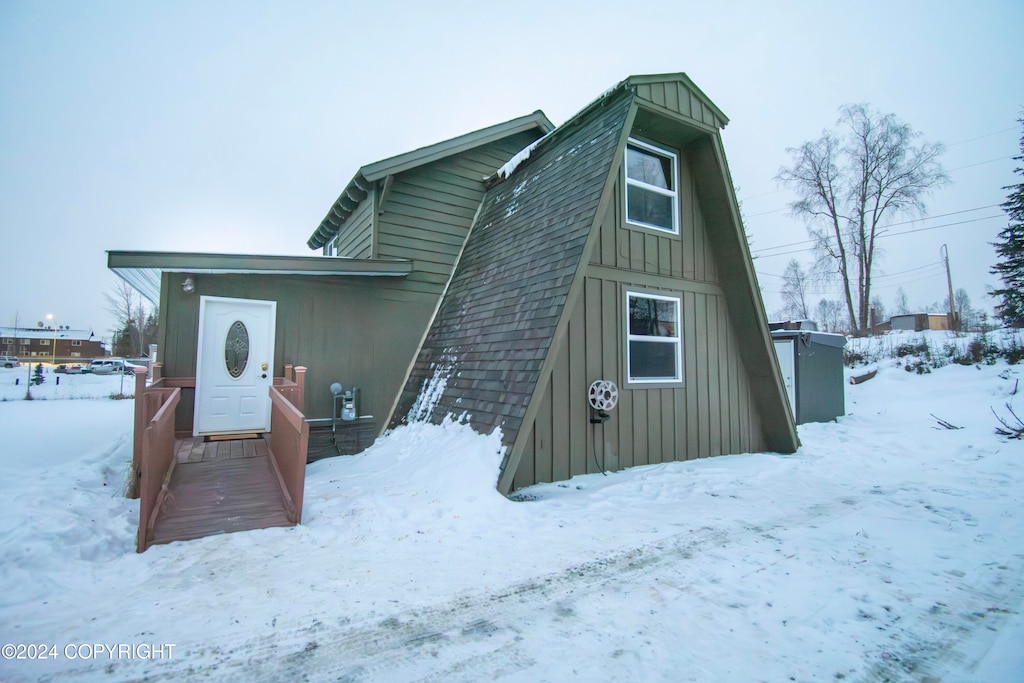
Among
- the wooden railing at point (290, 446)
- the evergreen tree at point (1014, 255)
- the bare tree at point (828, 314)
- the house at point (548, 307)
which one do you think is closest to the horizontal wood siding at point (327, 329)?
the house at point (548, 307)

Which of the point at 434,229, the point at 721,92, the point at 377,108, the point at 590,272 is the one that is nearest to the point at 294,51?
the point at 377,108

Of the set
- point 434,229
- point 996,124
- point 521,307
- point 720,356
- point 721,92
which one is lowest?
point 720,356

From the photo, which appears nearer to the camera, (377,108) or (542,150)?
(542,150)

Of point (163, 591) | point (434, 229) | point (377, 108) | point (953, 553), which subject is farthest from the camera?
point (377, 108)

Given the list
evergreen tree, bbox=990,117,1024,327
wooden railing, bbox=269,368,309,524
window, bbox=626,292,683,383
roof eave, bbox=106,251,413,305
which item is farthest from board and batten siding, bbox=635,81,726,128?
evergreen tree, bbox=990,117,1024,327

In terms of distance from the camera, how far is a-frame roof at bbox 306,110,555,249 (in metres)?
8.14

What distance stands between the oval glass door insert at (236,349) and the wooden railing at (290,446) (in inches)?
51.3

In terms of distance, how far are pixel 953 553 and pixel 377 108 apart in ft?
116

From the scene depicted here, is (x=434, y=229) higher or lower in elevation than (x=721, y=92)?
lower

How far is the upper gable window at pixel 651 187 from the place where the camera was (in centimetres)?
700

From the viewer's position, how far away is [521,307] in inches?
238

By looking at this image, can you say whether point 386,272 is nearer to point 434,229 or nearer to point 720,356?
point 434,229

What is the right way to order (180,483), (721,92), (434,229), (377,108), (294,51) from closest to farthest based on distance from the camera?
(180,483)
(434,229)
(294,51)
(377,108)
(721,92)

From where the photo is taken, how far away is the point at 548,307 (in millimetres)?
5496
